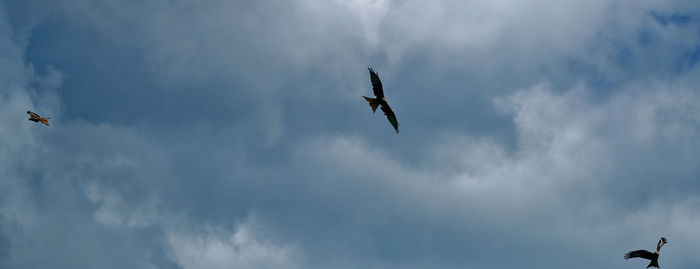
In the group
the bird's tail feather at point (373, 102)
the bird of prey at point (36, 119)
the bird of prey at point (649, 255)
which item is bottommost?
the bird of prey at point (649, 255)

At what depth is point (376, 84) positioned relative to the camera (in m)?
74.2

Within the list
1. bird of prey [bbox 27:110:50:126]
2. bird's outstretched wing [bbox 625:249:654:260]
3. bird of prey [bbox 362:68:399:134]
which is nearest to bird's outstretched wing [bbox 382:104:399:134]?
bird of prey [bbox 362:68:399:134]

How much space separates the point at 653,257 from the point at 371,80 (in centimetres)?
3992

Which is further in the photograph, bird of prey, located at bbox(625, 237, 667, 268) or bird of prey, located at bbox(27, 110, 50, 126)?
bird of prey, located at bbox(27, 110, 50, 126)

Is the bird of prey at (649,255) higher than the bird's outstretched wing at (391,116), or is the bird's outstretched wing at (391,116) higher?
the bird's outstretched wing at (391,116)

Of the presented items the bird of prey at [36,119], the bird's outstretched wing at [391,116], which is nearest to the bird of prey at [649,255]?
the bird's outstretched wing at [391,116]

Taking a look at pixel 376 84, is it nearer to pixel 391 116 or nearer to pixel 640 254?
pixel 391 116

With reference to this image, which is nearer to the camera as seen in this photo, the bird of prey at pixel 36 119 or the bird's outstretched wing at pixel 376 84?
the bird's outstretched wing at pixel 376 84

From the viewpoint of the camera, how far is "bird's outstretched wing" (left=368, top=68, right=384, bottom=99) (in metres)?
72.8

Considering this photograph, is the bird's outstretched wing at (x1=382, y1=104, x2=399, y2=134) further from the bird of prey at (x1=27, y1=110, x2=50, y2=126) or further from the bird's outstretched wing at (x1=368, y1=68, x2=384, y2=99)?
the bird of prey at (x1=27, y1=110, x2=50, y2=126)

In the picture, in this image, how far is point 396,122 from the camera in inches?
3184

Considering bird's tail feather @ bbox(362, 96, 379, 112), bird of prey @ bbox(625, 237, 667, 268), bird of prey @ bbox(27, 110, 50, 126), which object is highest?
bird of prey @ bbox(27, 110, 50, 126)

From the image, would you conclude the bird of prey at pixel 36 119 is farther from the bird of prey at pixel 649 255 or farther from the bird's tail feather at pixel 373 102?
the bird of prey at pixel 649 255

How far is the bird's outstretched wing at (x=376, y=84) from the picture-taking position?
239 ft
